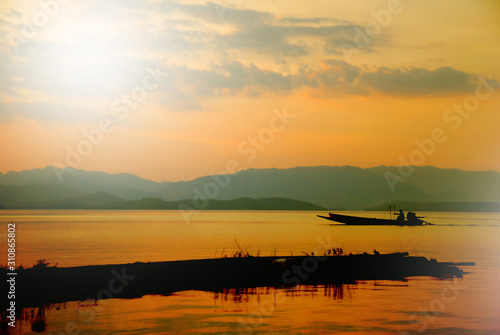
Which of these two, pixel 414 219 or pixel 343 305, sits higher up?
pixel 414 219

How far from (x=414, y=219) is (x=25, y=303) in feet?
223

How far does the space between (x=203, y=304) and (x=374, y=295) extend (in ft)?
19.0

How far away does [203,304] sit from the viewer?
15.9 metres

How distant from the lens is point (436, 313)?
15.8 metres

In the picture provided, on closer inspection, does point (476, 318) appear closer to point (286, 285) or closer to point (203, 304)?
point (286, 285)

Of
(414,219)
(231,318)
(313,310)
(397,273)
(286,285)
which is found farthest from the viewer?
(414,219)

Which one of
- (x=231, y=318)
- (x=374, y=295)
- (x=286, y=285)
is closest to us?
(x=231, y=318)

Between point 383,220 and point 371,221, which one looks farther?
point 371,221

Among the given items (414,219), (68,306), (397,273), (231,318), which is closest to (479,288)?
(397,273)

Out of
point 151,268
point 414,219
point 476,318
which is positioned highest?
point 414,219

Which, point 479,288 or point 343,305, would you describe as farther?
point 479,288

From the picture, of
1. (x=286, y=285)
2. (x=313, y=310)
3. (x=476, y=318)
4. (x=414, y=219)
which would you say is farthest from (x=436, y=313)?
(x=414, y=219)

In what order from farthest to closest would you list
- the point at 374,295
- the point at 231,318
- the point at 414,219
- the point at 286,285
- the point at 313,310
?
the point at 414,219 → the point at 286,285 → the point at 374,295 → the point at 313,310 → the point at 231,318

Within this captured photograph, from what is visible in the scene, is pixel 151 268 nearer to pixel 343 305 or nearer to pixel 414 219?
pixel 343 305
